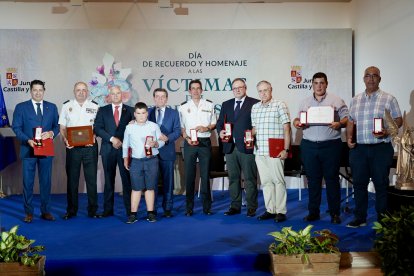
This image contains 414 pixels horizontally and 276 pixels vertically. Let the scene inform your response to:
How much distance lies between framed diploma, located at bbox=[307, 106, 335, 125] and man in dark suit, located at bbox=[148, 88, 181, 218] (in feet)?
5.18

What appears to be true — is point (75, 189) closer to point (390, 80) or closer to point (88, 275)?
point (88, 275)

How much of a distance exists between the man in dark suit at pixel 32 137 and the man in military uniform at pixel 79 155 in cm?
22

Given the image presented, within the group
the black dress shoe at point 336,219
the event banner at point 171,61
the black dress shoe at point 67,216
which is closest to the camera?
the black dress shoe at point 336,219

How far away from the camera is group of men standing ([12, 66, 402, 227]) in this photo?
18.2 ft

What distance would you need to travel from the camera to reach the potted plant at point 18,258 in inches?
152

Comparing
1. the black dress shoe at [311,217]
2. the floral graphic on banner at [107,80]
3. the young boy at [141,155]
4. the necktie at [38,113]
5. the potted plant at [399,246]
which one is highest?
the floral graphic on banner at [107,80]

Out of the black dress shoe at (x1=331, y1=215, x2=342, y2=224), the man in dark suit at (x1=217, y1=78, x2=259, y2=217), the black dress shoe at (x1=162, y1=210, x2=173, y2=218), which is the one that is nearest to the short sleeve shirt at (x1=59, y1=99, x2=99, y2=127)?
the black dress shoe at (x1=162, y1=210, x2=173, y2=218)

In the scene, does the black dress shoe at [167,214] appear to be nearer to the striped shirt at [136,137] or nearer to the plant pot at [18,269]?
the striped shirt at [136,137]

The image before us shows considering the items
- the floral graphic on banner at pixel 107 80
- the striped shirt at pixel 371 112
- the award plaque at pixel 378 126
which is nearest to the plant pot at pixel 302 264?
the award plaque at pixel 378 126

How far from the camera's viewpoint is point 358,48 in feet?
27.5

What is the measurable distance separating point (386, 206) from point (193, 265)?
211 centimetres

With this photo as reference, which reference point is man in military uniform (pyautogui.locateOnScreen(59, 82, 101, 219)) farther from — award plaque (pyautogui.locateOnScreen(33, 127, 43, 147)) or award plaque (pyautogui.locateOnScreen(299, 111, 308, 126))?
award plaque (pyautogui.locateOnScreen(299, 111, 308, 126))

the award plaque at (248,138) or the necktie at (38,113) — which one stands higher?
the necktie at (38,113)

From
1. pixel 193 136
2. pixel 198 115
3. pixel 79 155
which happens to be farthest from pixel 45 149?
pixel 198 115
